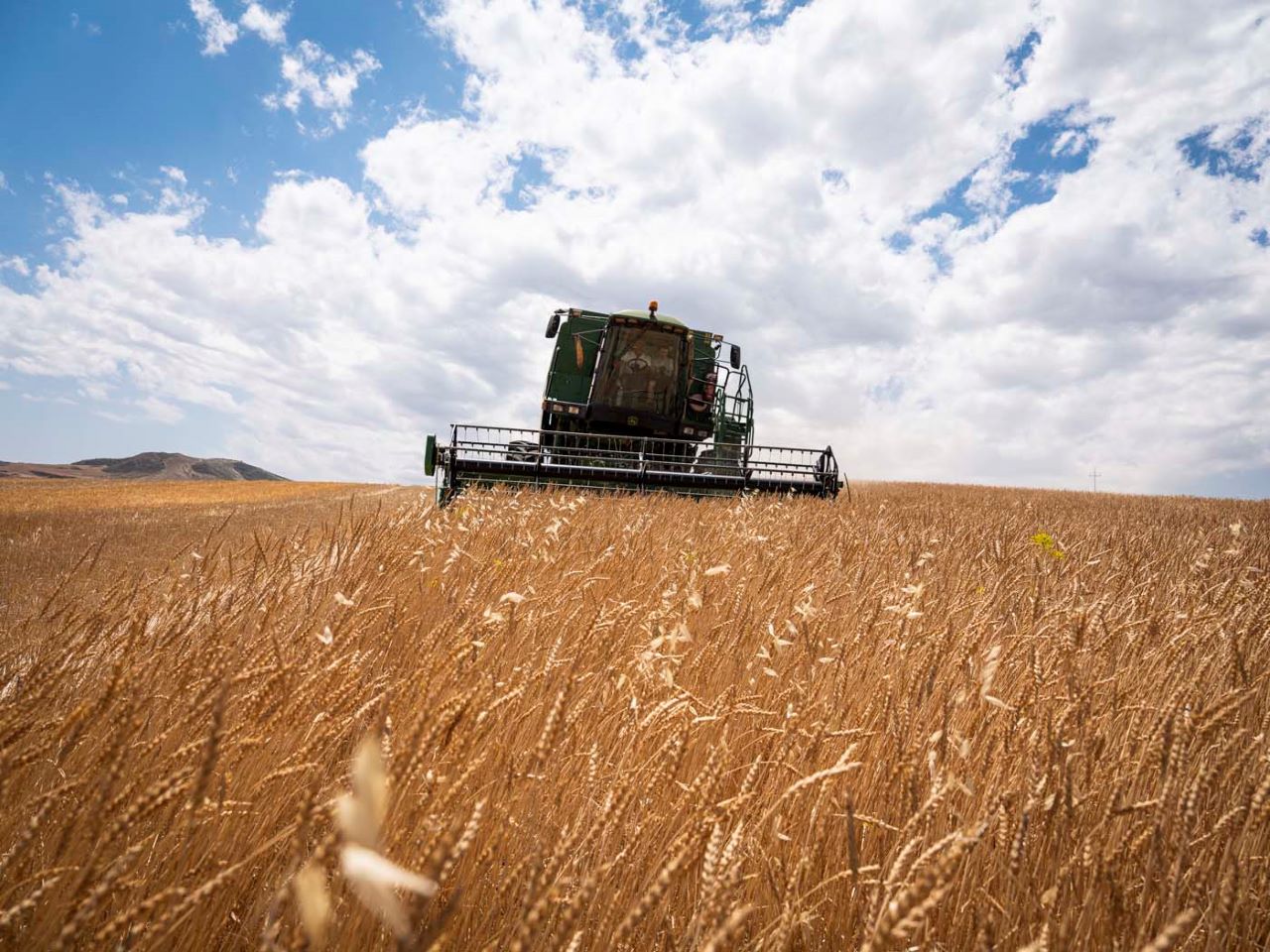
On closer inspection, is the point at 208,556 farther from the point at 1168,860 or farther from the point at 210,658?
the point at 1168,860

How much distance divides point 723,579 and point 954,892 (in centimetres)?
222

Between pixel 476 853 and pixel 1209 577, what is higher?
pixel 1209 577

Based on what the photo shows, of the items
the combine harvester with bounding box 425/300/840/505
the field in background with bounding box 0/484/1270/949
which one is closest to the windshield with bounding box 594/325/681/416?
the combine harvester with bounding box 425/300/840/505

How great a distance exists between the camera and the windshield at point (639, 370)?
12398 millimetres

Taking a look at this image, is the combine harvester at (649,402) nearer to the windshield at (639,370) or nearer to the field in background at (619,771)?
the windshield at (639,370)

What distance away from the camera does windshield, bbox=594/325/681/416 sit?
1240 centimetres

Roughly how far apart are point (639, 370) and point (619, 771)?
37.1ft

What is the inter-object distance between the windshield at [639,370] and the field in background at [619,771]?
8749mm

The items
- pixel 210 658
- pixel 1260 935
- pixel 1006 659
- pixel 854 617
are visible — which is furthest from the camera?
pixel 854 617

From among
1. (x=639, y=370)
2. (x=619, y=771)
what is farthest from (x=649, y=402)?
(x=619, y=771)

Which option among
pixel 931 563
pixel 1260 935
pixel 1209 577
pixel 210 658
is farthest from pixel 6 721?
pixel 1209 577

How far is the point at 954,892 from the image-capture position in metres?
1.51

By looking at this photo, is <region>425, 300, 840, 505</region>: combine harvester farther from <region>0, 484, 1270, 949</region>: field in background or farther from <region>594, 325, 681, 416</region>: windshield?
<region>0, 484, 1270, 949</region>: field in background

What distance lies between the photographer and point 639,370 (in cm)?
1245
